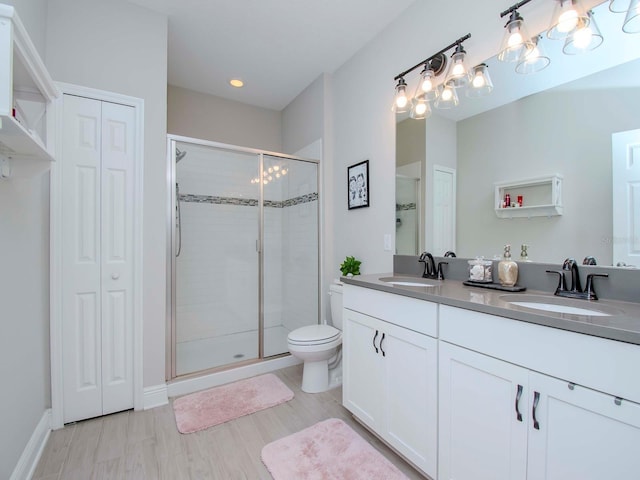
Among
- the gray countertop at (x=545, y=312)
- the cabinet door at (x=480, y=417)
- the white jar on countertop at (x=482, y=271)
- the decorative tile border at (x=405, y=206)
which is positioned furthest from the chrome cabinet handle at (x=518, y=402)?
the decorative tile border at (x=405, y=206)

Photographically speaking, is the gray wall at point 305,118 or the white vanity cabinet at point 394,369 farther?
the gray wall at point 305,118

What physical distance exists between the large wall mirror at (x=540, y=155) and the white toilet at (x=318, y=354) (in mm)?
965

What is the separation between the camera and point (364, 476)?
1398 millimetres

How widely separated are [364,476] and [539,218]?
1504 mm

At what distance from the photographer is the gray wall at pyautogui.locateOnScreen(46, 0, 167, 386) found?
1.86 meters

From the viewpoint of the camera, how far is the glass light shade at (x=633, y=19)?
1105 mm

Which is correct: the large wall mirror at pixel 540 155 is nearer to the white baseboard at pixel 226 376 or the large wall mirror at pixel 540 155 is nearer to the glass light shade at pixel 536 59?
the glass light shade at pixel 536 59

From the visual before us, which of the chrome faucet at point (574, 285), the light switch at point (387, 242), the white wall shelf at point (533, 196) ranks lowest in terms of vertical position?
the chrome faucet at point (574, 285)

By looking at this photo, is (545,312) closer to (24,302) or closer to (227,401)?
(227,401)

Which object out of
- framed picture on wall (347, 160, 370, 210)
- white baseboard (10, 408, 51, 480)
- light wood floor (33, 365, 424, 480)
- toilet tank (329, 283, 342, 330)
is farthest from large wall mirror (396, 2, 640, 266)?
white baseboard (10, 408, 51, 480)

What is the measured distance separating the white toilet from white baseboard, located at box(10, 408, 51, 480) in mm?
1451

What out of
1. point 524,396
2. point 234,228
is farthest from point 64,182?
point 524,396

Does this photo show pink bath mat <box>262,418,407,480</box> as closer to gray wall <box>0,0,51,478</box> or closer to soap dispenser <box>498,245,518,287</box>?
soap dispenser <box>498,245,518,287</box>

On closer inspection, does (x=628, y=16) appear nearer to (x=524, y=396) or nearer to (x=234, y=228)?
(x=524, y=396)
